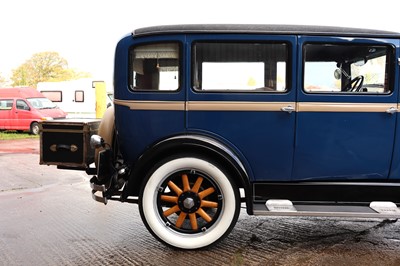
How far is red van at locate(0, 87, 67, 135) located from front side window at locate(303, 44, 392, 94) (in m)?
14.8

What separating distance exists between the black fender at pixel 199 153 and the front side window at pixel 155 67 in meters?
0.51

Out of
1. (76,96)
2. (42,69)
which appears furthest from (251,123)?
(42,69)

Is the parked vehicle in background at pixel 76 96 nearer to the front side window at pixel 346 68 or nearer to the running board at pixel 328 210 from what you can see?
the front side window at pixel 346 68

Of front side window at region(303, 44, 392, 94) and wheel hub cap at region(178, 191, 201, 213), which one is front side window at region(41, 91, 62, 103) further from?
front side window at region(303, 44, 392, 94)

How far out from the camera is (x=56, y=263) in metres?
3.14

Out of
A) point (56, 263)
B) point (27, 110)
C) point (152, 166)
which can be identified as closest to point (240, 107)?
point (152, 166)

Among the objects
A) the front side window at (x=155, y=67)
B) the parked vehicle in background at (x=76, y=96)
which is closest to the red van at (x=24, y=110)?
the parked vehicle in background at (x=76, y=96)

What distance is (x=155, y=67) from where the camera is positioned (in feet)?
11.4

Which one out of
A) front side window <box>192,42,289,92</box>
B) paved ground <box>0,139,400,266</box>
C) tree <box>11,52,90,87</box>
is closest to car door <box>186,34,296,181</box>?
front side window <box>192,42,289,92</box>

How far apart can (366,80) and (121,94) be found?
2.30 m

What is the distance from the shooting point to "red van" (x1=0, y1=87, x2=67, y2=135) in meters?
16.2

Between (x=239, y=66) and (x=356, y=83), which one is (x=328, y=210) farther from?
(x=239, y=66)

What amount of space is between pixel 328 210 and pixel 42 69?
49114mm

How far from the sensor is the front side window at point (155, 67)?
3406 millimetres
